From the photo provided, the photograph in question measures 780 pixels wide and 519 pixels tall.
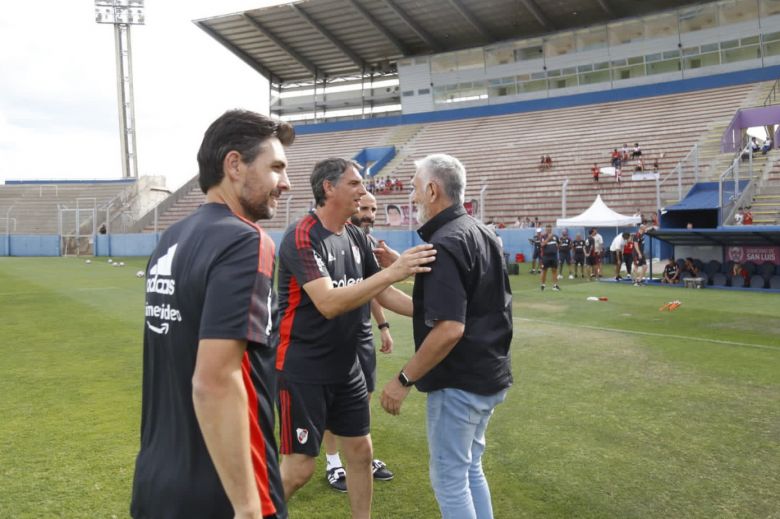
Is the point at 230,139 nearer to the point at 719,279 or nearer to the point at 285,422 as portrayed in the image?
the point at 285,422

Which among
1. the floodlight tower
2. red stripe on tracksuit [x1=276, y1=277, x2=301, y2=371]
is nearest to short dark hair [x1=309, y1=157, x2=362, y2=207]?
red stripe on tracksuit [x1=276, y1=277, x2=301, y2=371]

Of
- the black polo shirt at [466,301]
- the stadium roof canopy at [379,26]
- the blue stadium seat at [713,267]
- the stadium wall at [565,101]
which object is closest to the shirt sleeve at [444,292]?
the black polo shirt at [466,301]

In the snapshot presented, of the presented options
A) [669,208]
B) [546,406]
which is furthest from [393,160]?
[546,406]

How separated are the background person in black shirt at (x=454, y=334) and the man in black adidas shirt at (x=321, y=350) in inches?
21.5

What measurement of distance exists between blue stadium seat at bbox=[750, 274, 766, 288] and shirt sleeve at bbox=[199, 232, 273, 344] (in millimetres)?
18314

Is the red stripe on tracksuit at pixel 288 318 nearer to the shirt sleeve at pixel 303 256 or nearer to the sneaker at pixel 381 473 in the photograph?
the shirt sleeve at pixel 303 256

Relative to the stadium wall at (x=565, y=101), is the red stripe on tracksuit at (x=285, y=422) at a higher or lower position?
lower

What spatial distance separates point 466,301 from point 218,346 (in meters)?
1.46

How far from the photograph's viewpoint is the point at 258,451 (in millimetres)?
1931

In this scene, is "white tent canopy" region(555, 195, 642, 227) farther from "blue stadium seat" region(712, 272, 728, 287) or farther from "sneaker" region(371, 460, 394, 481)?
"sneaker" region(371, 460, 394, 481)

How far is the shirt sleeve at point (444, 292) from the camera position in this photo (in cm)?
283

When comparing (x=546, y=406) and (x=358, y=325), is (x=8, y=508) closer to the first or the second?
(x=358, y=325)

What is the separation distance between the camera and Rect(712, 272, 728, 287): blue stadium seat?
58.3 feet

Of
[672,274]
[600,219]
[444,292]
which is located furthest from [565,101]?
[444,292]
